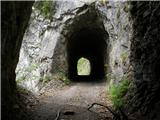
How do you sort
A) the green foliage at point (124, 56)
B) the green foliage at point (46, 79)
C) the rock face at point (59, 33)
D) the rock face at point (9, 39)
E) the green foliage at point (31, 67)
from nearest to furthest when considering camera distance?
the rock face at point (9, 39)
the green foliage at point (124, 56)
the green foliage at point (46, 79)
the rock face at point (59, 33)
the green foliage at point (31, 67)

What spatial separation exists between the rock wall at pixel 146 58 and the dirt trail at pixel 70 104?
1.81 metres

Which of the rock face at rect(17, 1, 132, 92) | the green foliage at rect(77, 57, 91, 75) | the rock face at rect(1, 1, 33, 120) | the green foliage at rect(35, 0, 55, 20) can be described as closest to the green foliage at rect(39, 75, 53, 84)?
the rock face at rect(17, 1, 132, 92)

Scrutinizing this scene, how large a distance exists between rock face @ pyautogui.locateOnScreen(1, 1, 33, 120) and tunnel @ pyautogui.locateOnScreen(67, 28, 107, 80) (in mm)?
13102

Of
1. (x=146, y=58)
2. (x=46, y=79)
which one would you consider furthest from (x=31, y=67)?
(x=146, y=58)

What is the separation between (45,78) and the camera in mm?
19562

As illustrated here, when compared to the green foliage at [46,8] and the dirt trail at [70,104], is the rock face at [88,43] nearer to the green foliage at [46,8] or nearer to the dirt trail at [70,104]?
the green foliage at [46,8]

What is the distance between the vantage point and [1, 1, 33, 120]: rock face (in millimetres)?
8475

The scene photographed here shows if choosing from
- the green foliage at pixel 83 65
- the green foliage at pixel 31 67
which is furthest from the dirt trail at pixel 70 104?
the green foliage at pixel 83 65

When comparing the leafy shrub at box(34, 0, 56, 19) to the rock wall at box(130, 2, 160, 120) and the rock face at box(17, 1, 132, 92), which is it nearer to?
the rock face at box(17, 1, 132, 92)

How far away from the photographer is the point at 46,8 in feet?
71.4

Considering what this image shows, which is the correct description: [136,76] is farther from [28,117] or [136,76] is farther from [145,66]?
[28,117]

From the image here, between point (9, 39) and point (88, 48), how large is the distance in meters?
23.3

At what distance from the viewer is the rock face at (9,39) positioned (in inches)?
334

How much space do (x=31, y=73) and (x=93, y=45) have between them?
11.3 m
